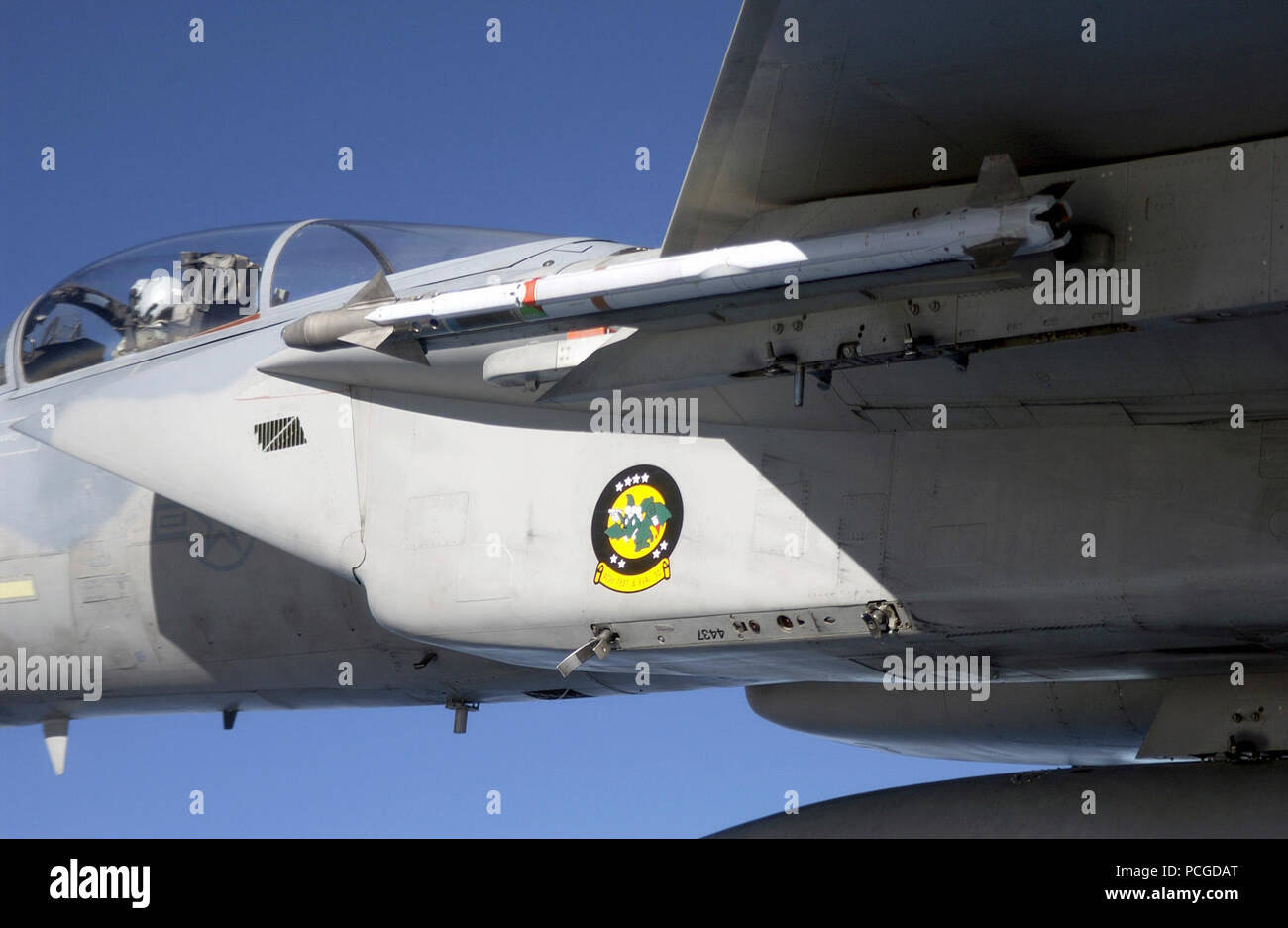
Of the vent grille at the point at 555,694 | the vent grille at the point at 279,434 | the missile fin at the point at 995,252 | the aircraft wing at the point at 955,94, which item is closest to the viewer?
the aircraft wing at the point at 955,94

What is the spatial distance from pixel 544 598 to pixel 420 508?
2.88ft

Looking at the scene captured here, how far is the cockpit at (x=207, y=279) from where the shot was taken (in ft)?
27.2

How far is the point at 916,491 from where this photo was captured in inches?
251

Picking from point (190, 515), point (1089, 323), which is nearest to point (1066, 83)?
point (1089, 323)

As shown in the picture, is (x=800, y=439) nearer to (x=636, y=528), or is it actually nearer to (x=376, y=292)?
(x=636, y=528)

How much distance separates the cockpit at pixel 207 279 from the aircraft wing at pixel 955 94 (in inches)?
104

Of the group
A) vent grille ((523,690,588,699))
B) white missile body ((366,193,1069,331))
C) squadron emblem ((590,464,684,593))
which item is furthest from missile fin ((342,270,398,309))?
vent grille ((523,690,588,699))

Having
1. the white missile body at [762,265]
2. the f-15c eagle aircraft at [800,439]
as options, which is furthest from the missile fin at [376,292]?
the white missile body at [762,265]

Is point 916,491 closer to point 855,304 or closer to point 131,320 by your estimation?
point 855,304

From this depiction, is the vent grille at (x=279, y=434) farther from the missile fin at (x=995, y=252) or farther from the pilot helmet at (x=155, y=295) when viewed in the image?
the missile fin at (x=995, y=252)

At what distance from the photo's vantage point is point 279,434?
800 centimetres

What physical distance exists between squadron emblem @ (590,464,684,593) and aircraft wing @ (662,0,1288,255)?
4.59ft

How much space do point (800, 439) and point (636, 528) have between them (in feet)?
2.83

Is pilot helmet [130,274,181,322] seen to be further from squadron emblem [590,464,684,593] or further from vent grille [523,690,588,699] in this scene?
squadron emblem [590,464,684,593]
